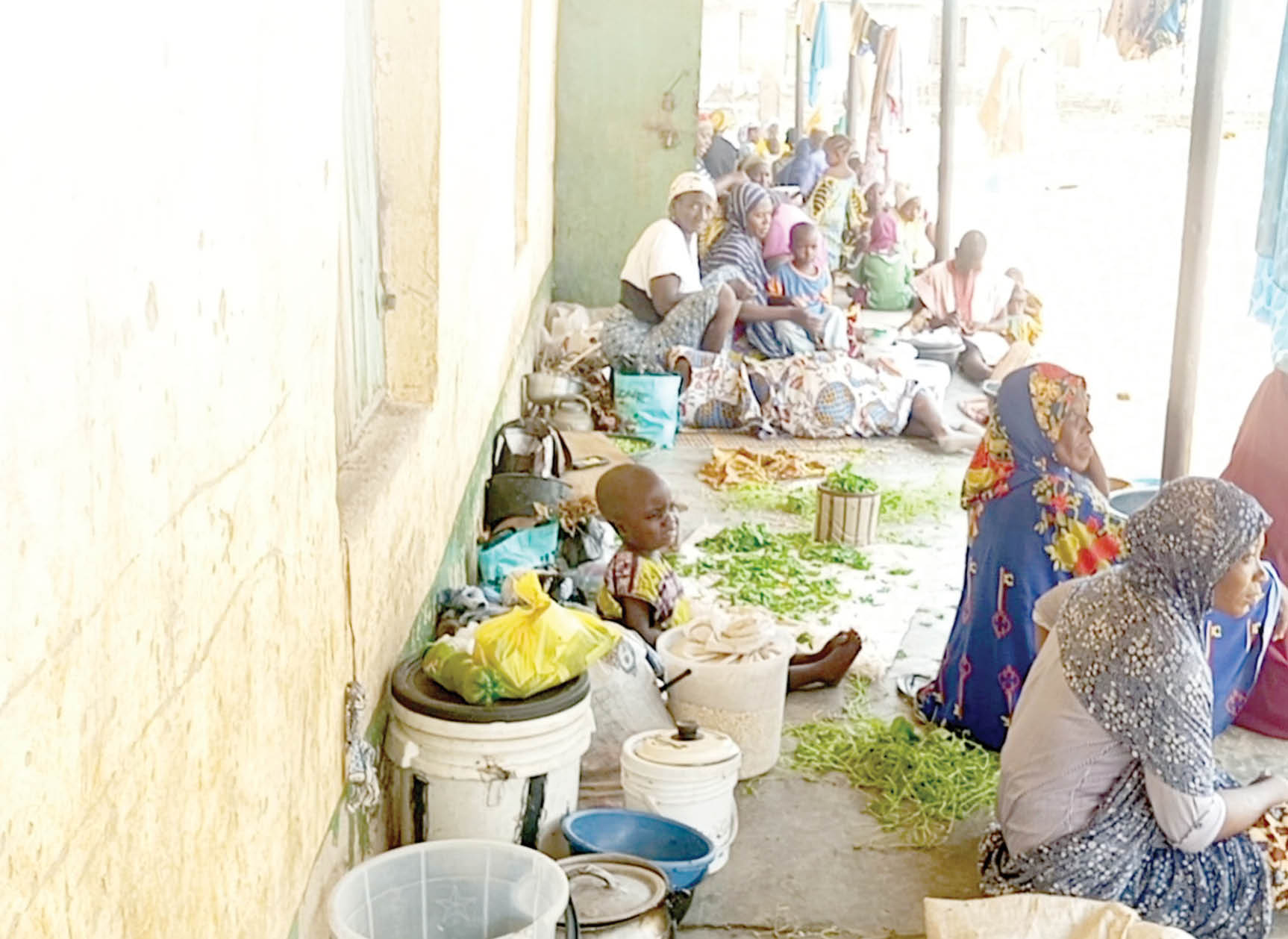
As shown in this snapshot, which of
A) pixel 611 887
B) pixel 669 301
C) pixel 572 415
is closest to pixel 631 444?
pixel 572 415

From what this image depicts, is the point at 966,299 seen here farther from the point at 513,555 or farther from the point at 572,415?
the point at 513,555

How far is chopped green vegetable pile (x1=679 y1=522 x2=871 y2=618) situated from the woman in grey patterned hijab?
2577 millimetres

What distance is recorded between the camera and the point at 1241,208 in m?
20.2

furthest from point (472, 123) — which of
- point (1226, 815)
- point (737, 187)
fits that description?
point (737, 187)

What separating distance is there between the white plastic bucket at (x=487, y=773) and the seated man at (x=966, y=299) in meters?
8.44

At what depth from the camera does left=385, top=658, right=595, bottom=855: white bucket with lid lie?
3.58 m

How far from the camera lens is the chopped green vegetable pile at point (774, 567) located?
21.3ft

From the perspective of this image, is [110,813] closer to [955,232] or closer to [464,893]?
[464,893]

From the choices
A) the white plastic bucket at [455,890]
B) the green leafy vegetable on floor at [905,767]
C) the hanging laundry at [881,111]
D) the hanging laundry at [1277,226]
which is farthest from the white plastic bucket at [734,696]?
the hanging laundry at [881,111]

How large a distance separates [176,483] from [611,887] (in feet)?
6.57

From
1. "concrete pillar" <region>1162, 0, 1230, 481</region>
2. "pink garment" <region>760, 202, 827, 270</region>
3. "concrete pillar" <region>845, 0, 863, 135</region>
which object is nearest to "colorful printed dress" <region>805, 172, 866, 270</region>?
"concrete pillar" <region>845, 0, 863, 135</region>

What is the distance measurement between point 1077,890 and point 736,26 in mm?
35960

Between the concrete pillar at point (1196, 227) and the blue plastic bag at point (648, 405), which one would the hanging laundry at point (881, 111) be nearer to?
the blue plastic bag at point (648, 405)

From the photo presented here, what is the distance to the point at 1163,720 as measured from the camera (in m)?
3.57
